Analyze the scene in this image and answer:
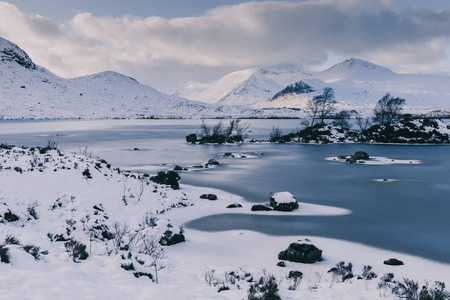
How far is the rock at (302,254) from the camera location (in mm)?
11891

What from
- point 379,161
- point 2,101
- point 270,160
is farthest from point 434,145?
point 2,101

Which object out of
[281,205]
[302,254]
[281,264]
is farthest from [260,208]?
[281,264]

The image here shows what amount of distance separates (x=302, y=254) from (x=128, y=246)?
20.5ft

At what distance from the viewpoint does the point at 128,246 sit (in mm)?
12031

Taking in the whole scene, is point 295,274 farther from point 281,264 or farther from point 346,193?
point 346,193

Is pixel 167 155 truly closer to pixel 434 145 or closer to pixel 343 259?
pixel 343 259

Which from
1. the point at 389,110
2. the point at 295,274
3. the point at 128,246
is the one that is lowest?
the point at 295,274

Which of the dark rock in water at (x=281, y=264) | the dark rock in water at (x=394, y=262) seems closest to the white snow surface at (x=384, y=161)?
the dark rock in water at (x=394, y=262)

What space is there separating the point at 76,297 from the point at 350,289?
21.5 feet

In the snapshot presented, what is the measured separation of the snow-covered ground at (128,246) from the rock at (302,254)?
0.26m

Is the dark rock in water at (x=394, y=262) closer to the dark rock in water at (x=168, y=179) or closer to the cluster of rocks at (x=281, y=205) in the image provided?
the cluster of rocks at (x=281, y=205)

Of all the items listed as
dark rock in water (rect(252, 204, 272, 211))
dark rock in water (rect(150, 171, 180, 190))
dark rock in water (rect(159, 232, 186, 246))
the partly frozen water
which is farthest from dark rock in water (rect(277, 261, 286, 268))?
dark rock in water (rect(150, 171, 180, 190))

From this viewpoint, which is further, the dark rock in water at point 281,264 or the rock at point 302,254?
the rock at point 302,254

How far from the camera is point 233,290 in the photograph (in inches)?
329
